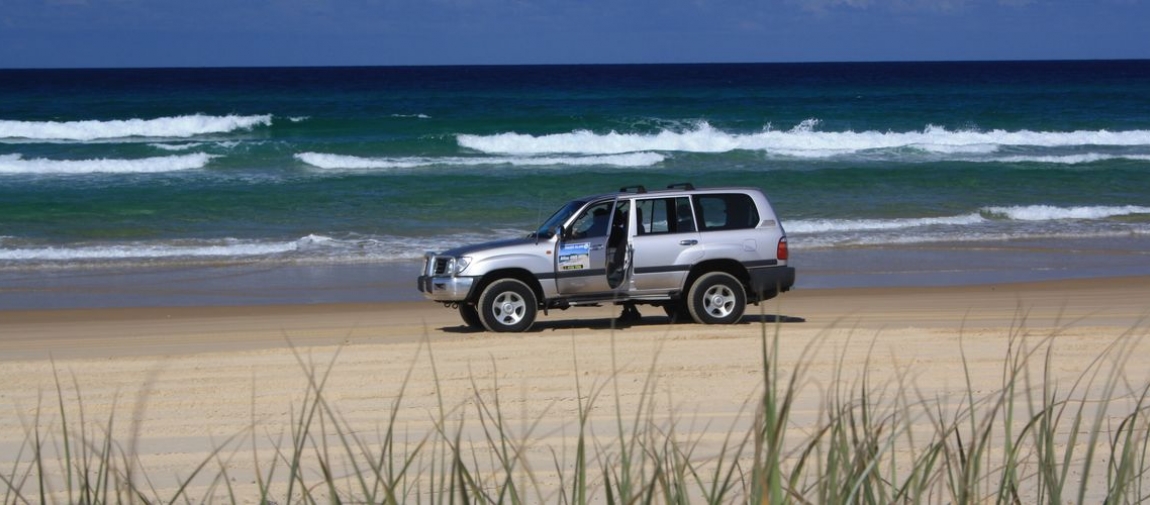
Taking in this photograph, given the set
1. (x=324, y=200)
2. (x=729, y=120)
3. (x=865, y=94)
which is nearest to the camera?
(x=324, y=200)

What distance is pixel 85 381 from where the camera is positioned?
945 centimetres

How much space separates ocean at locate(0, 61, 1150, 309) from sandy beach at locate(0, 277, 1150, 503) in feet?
7.32

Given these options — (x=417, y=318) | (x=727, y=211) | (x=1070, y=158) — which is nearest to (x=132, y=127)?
(x=1070, y=158)

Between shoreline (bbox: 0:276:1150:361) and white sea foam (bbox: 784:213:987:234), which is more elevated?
white sea foam (bbox: 784:213:987:234)

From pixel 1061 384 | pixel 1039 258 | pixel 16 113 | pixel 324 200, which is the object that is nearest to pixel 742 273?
pixel 1061 384

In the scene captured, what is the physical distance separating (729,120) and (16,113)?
28.6 m

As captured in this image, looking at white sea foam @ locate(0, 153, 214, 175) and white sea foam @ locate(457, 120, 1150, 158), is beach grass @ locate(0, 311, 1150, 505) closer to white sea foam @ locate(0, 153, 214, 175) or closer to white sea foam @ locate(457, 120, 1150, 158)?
white sea foam @ locate(0, 153, 214, 175)

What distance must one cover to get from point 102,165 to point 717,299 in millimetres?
25501

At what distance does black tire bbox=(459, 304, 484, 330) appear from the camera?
Result: 12.5m

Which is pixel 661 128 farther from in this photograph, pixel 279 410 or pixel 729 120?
pixel 279 410

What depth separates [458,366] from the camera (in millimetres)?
9742

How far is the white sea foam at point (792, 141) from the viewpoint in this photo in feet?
130

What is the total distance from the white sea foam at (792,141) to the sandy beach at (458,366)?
24.8 meters

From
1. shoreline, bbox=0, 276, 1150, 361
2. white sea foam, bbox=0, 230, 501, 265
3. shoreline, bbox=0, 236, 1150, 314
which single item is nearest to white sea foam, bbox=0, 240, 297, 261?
white sea foam, bbox=0, 230, 501, 265
